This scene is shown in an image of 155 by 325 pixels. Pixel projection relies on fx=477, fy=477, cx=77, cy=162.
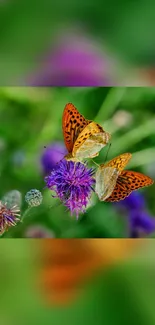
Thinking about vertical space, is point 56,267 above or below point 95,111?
below

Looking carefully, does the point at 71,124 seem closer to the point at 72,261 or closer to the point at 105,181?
the point at 105,181
